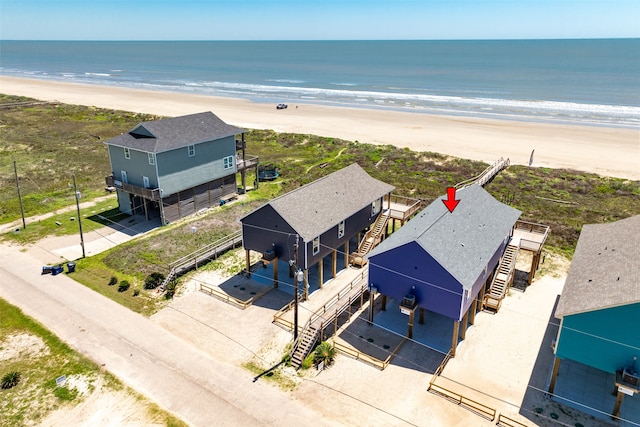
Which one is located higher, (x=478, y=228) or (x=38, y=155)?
(x=478, y=228)

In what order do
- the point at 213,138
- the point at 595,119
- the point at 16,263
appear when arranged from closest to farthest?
1. the point at 16,263
2. the point at 213,138
3. the point at 595,119

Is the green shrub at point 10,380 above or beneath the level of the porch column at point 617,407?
beneath

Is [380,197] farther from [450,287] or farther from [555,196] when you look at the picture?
[555,196]

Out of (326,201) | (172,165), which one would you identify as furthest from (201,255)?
(326,201)

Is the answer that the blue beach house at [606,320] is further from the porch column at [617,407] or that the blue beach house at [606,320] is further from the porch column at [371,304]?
the porch column at [371,304]

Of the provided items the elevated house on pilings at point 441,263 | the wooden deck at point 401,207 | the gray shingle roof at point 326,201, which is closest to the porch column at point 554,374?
the elevated house on pilings at point 441,263

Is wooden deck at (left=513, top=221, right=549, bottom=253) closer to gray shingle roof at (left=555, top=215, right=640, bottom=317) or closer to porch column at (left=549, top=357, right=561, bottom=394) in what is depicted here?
gray shingle roof at (left=555, top=215, right=640, bottom=317)

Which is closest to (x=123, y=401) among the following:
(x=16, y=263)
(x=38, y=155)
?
(x=16, y=263)
